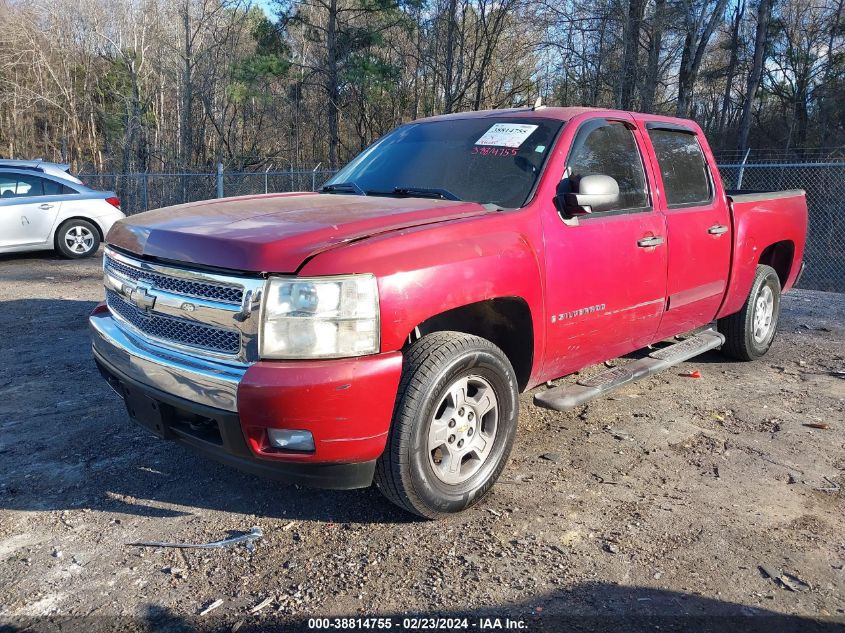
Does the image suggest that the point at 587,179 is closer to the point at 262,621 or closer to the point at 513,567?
the point at 513,567

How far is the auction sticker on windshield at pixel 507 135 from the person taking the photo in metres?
3.94

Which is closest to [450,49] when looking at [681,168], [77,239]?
[77,239]

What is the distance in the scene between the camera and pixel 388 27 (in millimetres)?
25609

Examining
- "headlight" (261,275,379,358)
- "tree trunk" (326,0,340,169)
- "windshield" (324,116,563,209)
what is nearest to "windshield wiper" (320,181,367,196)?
"windshield" (324,116,563,209)

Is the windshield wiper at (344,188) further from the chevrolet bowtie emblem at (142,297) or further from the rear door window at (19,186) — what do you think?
the rear door window at (19,186)

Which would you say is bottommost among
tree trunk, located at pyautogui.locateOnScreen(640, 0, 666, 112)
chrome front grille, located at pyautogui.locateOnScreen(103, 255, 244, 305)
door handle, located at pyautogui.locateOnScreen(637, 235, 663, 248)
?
chrome front grille, located at pyautogui.locateOnScreen(103, 255, 244, 305)

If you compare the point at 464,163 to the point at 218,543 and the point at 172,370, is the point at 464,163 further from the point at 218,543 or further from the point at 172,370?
the point at 218,543

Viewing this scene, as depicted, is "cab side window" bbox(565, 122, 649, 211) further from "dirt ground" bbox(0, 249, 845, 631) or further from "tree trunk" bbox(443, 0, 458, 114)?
"tree trunk" bbox(443, 0, 458, 114)

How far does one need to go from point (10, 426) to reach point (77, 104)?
39.2m

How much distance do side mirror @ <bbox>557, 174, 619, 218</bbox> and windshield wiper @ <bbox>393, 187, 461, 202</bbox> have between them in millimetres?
582

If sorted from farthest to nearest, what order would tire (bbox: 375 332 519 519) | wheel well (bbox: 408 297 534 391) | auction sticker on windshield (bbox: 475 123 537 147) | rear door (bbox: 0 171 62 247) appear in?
rear door (bbox: 0 171 62 247) < auction sticker on windshield (bbox: 475 123 537 147) < wheel well (bbox: 408 297 534 391) < tire (bbox: 375 332 519 519)

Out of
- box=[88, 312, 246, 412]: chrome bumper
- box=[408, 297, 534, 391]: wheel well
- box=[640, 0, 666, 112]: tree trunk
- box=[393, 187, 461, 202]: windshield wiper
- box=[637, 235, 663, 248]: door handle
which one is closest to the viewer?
box=[88, 312, 246, 412]: chrome bumper

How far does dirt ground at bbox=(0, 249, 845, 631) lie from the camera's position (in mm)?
2590

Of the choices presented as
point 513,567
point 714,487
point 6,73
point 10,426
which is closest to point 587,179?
point 714,487
